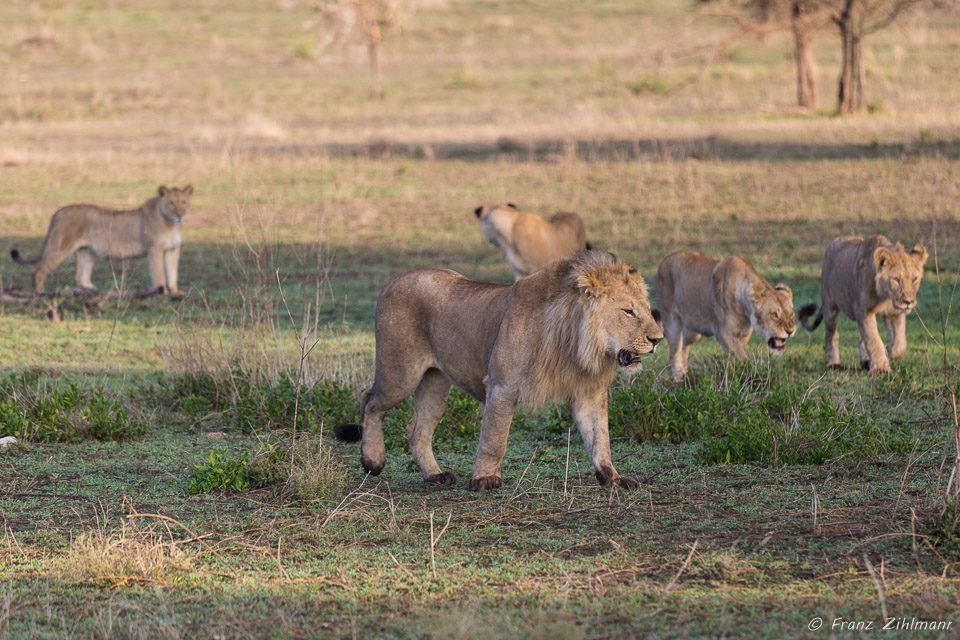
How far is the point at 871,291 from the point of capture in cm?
926

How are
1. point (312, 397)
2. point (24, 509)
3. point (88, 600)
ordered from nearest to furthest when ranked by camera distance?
1. point (88, 600)
2. point (24, 509)
3. point (312, 397)

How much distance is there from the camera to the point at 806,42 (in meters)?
28.0

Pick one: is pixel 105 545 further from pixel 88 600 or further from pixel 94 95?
pixel 94 95

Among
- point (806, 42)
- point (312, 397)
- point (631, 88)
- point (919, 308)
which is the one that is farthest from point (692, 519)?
point (631, 88)

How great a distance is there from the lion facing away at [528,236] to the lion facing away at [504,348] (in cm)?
722

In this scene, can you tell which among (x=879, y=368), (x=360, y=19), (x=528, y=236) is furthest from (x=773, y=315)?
(x=360, y=19)

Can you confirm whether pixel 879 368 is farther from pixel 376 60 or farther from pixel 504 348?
pixel 376 60

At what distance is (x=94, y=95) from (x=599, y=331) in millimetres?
32423

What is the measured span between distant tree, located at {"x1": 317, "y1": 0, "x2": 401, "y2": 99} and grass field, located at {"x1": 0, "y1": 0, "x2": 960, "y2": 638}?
15.7 metres

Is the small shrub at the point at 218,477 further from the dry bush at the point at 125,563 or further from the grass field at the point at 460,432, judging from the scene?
the dry bush at the point at 125,563

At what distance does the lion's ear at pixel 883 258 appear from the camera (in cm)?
902

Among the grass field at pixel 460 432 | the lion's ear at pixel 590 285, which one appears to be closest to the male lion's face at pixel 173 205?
the grass field at pixel 460 432

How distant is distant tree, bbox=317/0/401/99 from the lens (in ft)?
129

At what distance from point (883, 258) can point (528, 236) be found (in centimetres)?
535
